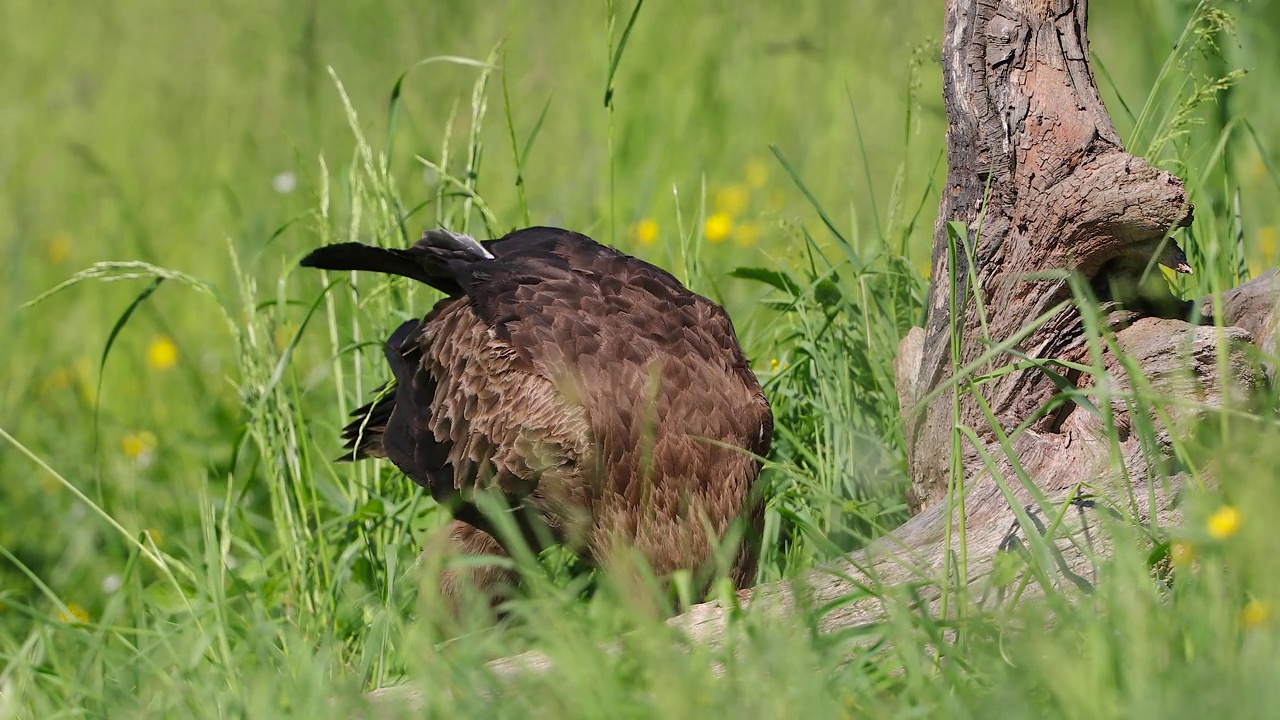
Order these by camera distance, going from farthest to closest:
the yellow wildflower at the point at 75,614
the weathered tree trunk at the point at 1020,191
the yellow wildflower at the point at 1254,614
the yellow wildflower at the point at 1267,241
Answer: the yellow wildflower at the point at 1267,241
the yellow wildflower at the point at 75,614
the weathered tree trunk at the point at 1020,191
the yellow wildflower at the point at 1254,614

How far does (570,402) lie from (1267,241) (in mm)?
2571

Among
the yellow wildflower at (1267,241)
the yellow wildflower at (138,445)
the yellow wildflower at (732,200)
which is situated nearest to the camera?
the yellow wildflower at (1267,241)

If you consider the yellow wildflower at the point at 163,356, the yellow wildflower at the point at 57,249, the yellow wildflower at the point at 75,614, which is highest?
the yellow wildflower at the point at 57,249

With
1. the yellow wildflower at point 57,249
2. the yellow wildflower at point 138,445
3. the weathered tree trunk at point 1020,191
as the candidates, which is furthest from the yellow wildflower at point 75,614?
the yellow wildflower at point 57,249

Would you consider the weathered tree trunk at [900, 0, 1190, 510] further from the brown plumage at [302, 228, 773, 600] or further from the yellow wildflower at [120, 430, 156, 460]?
the yellow wildflower at [120, 430, 156, 460]

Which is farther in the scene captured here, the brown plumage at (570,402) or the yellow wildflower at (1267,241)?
the yellow wildflower at (1267,241)

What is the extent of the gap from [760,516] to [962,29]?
117 cm

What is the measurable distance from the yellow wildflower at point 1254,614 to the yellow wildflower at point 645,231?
11.0 ft

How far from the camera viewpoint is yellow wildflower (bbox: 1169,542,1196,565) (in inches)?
85.9

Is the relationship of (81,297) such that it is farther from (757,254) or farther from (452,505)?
(452,505)

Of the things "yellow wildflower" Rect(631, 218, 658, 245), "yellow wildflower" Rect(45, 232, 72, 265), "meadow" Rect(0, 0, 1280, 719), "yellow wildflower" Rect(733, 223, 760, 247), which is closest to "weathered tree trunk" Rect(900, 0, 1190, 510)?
"meadow" Rect(0, 0, 1280, 719)

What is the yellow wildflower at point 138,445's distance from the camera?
5.12m

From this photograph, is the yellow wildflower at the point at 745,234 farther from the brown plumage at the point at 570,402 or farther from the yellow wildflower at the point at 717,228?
the brown plumage at the point at 570,402

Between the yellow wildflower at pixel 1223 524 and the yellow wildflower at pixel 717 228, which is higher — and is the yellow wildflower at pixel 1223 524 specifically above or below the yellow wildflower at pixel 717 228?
below
